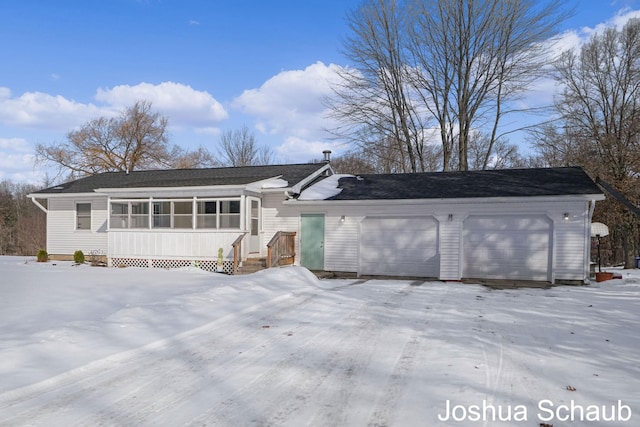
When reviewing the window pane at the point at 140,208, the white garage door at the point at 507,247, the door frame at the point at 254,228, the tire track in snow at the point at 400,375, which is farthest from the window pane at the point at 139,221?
the tire track in snow at the point at 400,375

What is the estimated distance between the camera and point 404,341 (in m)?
5.56

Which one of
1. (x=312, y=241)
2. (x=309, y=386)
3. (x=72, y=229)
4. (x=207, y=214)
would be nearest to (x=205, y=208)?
(x=207, y=214)

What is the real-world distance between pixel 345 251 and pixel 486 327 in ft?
26.7

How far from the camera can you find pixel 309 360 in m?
4.74

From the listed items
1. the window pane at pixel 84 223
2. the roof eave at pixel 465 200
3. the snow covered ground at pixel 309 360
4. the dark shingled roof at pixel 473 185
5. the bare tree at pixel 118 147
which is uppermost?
the bare tree at pixel 118 147

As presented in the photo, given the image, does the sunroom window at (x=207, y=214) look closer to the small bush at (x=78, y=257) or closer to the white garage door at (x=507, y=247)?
the small bush at (x=78, y=257)

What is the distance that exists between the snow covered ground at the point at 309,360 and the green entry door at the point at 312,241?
18.7 ft

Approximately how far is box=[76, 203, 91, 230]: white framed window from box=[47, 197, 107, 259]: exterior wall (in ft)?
0.43

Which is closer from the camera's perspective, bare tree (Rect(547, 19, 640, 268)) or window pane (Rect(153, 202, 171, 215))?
window pane (Rect(153, 202, 171, 215))

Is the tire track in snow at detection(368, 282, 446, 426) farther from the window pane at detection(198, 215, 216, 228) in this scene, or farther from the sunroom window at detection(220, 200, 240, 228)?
the window pane at detection(198, 215, 216, 228)

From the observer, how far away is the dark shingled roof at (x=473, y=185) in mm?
12531

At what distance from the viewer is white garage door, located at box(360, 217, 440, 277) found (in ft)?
44.0

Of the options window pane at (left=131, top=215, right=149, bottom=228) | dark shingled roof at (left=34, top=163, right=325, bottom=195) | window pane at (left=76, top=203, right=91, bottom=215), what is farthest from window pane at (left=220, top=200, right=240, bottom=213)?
window pane at (left=76, top=203, right=91, bottom=215)

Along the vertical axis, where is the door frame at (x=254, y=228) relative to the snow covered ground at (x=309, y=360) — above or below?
above
